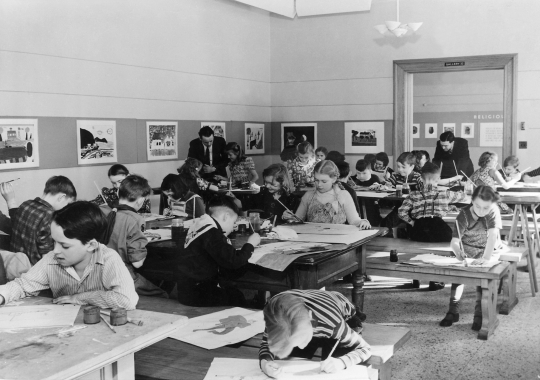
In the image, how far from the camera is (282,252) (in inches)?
157

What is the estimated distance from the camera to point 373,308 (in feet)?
19.2

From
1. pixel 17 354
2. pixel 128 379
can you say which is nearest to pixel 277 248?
pixel 128 379

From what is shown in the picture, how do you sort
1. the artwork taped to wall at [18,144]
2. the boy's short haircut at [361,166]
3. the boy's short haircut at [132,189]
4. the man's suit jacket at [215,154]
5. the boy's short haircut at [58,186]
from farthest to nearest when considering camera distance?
the man's suit jacket at [215,154], the boy's short haircut at [361,166], the artwork taped to wall at [18,144], the boy's short haircut at [58,186], the boy's short haircut at [132,189]

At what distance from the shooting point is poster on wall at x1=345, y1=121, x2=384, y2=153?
1090 centimetres

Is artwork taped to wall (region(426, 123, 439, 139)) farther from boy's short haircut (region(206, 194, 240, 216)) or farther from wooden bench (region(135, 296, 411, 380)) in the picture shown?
wooden bench (region(135, 296, 411, 380))

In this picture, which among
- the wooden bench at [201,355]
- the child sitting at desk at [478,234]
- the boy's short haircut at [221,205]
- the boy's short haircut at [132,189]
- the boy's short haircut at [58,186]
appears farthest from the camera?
the child sitting at desk at [478,234]

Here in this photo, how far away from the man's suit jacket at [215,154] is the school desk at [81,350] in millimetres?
6703

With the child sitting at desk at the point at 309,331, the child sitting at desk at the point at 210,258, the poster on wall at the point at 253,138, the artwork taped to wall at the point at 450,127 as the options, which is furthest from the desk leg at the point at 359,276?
the artwork taped to wall at the point at 450,127

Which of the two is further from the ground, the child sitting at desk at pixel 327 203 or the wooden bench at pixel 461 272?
the child sitting at desk at pixel 327 203

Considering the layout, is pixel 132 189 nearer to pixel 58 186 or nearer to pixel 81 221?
pixel 58 186

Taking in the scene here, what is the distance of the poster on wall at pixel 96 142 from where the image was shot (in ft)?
25.2

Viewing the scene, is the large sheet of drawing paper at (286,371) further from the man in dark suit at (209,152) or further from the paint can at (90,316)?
the man in dark suit at (209,152)

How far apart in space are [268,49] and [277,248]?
8.08 m

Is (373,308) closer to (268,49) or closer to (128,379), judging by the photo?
(128,379)
